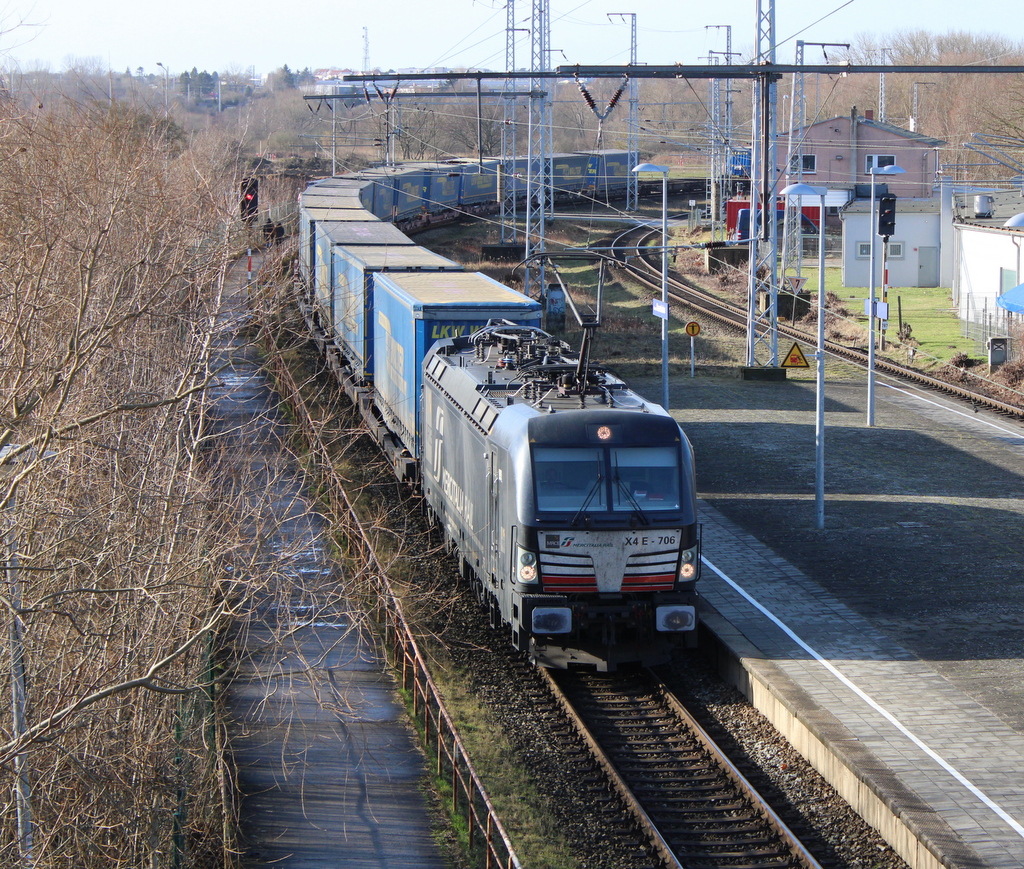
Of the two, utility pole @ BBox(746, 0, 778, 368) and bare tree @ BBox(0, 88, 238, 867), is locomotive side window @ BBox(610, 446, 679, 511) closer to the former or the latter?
bare tree @ BBox(0, 88, 238, 867)

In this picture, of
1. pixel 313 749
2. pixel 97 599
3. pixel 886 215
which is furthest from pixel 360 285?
pixel 97 599

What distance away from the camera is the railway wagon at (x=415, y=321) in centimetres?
1734

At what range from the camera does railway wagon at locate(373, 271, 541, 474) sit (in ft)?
56.9

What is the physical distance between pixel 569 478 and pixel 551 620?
1.40 meters

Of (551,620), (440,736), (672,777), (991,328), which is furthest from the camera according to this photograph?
(991,328)

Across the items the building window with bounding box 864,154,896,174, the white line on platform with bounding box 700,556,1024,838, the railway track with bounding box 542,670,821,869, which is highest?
the building window with bounding box 864,154,896,174

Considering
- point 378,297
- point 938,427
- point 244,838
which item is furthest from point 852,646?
point 938,427

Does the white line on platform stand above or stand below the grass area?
below

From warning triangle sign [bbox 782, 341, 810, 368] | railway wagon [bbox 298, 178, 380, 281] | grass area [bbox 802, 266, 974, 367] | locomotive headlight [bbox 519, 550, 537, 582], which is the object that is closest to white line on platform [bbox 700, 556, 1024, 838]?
locomotive headlight [bbox 519, 550, 537, 582]

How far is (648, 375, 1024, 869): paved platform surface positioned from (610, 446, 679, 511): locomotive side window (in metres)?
2.08

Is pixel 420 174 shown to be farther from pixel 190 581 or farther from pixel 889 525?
pixel 190 581

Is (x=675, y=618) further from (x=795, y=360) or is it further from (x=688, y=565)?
(x=795, y=360)

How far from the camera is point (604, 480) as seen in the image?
37.7 feet

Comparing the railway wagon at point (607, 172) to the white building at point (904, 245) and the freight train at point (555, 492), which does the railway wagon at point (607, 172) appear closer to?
the white building at point (904, 245)
